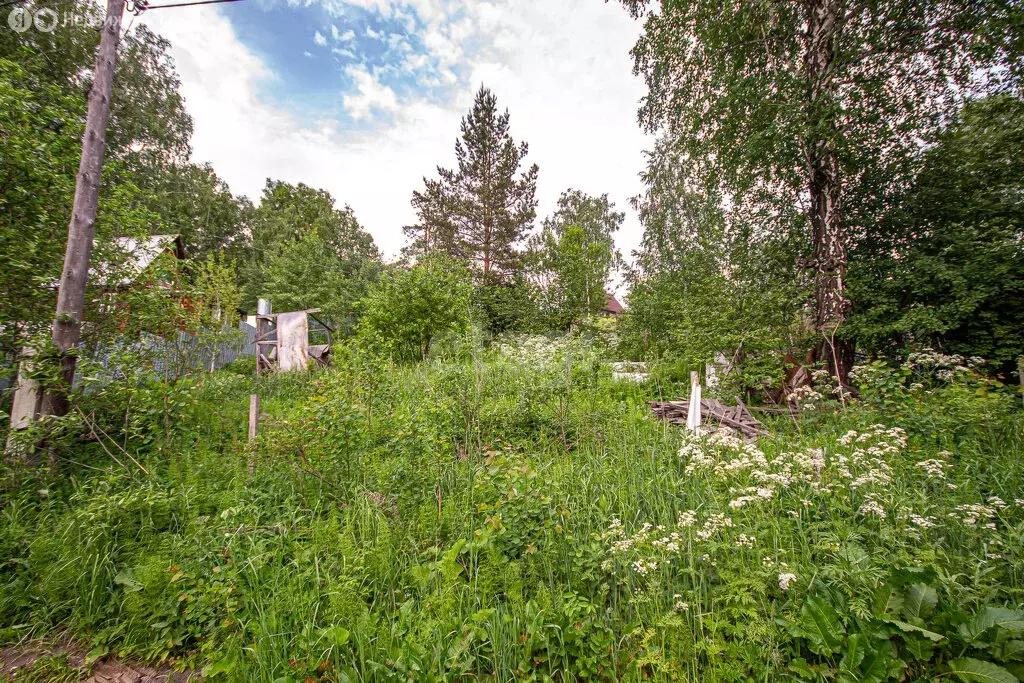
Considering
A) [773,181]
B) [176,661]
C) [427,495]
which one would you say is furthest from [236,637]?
[773,181]

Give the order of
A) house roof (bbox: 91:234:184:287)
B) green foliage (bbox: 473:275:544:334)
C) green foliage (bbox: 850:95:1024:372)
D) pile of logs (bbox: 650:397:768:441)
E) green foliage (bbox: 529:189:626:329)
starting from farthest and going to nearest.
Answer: green foliage (bbox: 529:189:626:329), green foliage (bbox: 473:275:544:334), green foliage (bbox: 850:95:1024:372), pile of logs (bbox: 650:397:768:441), house roof (bbox: 91:234:184:287)

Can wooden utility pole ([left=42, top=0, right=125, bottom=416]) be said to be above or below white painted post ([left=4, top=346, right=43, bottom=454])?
above

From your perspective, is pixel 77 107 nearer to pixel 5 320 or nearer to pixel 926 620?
pixel 5 320

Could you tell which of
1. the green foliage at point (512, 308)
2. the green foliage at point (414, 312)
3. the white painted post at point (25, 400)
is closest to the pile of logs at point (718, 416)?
the green foliage at point (414, 312)

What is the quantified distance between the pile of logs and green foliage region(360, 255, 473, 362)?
624 centimetres

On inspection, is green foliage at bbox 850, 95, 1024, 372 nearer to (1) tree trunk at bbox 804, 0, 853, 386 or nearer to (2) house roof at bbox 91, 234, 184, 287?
(1) tree trunk at bbox 804, 0, 853, 386

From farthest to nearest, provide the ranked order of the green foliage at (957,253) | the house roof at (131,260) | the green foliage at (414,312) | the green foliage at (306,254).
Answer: the green foliage at (306,254), the green foliage at (414,312), the green foliage at (957,253), the house roof at (131,260)

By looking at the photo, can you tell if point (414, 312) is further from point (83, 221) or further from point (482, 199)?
point (482, 199)

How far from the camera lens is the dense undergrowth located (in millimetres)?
1699

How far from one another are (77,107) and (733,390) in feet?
33.8

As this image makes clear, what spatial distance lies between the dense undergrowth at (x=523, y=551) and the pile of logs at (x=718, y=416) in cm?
90

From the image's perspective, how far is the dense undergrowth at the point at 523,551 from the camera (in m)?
1.70

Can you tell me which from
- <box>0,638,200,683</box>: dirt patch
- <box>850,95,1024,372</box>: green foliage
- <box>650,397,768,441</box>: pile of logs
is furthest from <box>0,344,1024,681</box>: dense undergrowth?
<box>850,95,1024,372</box>: green foliage

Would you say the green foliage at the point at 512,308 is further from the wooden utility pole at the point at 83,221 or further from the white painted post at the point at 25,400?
the white painted post at the point at 25,400
